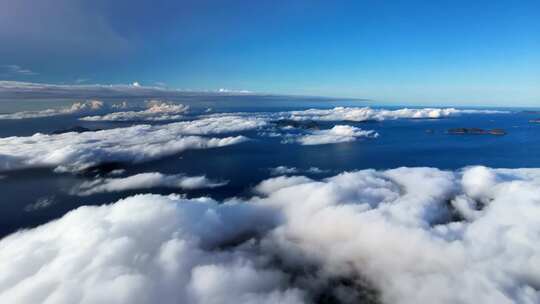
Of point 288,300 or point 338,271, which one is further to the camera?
point 338,271

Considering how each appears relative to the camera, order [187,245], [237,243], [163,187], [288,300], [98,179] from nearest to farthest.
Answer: [288,300] → [187,245] → [237,243] → [163,187] → [98,179]

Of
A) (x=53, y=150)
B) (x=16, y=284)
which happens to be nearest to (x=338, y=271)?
(x=16, y=284)

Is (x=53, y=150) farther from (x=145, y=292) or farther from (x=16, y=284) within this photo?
(x=145, y=292)

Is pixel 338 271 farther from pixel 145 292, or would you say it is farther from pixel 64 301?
pixel 64 301

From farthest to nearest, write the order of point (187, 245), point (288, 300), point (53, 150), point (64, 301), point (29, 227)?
point (53, 150), point (29, 227), point (187, 245), point (288, 300), point (64, 301)

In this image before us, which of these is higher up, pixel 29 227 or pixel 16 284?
pixel 16 284

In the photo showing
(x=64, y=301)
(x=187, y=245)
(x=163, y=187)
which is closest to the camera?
(x=64, y=301)

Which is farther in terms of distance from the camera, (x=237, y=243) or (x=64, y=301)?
(x=237, y=243)

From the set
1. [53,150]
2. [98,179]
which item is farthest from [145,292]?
[53,150]

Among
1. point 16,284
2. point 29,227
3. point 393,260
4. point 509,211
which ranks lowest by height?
point 29,227
